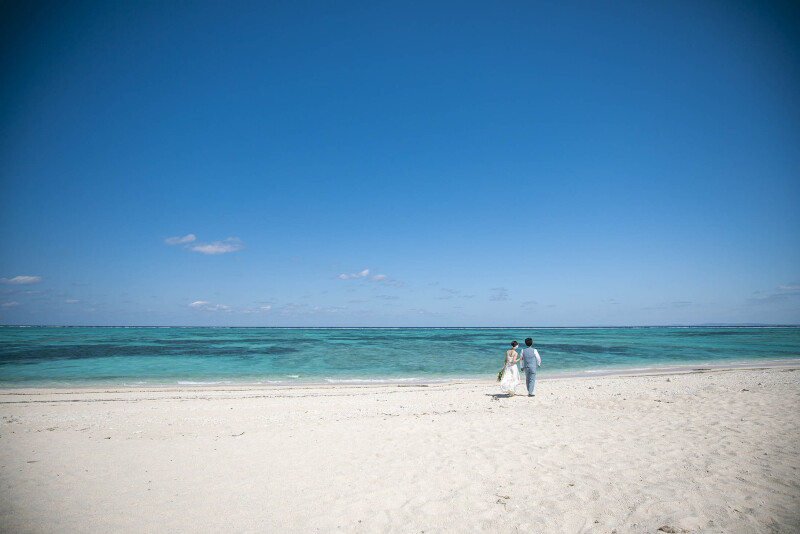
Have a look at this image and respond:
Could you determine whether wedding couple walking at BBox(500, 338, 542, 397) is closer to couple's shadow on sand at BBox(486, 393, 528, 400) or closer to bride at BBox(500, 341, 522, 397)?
bride at BBox(500, 341, 522, 397)

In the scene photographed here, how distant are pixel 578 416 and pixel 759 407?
5.24 metres

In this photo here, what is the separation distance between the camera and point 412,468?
624 centimetres

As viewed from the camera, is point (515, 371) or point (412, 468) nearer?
point (412, 468)

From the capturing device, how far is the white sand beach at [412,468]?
4621 millimetres

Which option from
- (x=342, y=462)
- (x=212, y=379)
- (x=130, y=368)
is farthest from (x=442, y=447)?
(x=130, y=368)

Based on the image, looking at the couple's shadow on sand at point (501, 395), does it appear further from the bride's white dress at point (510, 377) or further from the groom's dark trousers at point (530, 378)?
the groom's dark trousers at point (530, 378)

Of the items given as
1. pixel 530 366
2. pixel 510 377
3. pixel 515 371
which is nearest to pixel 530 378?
pixel 530 366

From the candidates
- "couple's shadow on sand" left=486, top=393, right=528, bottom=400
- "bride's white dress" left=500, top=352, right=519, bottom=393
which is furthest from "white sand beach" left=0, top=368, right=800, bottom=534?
"couple's shadow on sand" left=486, top=393, right=528, bottom=400

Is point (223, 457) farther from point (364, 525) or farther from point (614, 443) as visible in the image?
point (614, 443)

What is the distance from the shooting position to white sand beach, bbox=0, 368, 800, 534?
15.2 ft

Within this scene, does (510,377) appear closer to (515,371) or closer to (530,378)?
(515,371)

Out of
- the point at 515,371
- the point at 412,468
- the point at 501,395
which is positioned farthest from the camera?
the point at 501,395

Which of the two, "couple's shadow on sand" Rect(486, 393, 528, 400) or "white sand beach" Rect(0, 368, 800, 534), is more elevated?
"white sand beach" Rect(0, 368, 800, 534)

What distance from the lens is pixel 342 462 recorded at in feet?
21.7
